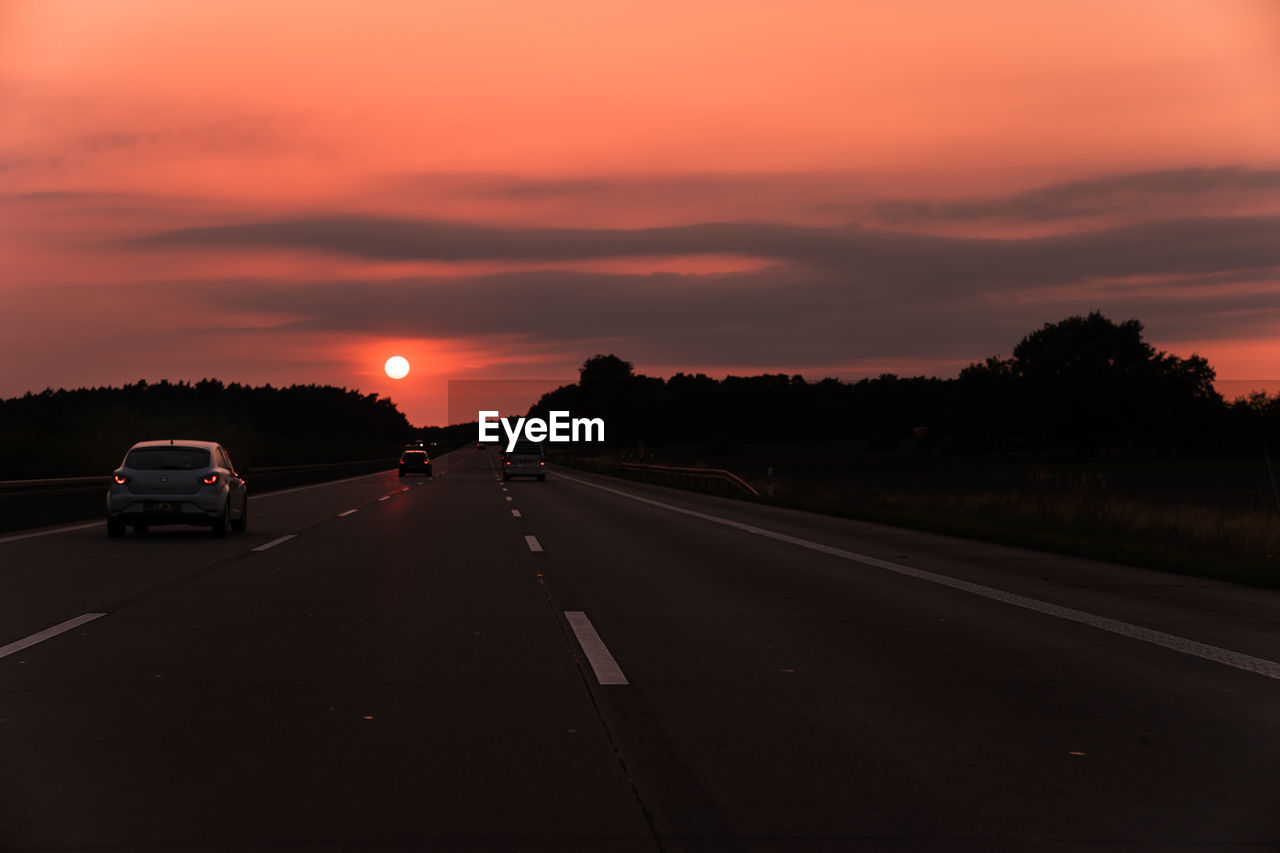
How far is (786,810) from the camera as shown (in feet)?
14.8

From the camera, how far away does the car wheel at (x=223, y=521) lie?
18.4 metres

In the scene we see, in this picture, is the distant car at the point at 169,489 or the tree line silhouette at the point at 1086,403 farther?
the tree line silhouette at the point at 1086,403

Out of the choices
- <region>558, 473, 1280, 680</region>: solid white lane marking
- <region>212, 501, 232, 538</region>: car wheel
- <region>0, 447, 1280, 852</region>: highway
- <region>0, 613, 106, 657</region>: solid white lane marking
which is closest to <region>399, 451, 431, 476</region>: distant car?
<region>212, 501, 232, 538</region>: car wheel

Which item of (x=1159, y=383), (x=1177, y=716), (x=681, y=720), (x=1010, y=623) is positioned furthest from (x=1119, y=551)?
(x=1159, y=383)

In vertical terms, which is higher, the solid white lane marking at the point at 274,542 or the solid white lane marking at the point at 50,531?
the solid white lane marking at the point at 274,542

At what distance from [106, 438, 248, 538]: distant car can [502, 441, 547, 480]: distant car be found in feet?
112

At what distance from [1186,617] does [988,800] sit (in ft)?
20.2

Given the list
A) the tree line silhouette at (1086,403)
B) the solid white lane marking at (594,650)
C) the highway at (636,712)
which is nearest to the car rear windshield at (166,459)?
the highway at (636,712)

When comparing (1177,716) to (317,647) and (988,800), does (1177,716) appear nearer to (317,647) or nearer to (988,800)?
(988,800)

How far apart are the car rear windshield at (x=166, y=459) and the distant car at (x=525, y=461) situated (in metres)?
34.1

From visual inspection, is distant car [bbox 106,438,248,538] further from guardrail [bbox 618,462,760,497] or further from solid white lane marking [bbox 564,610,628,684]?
guardrail [bbox 618,462,760,497]

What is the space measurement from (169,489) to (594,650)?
12.1m

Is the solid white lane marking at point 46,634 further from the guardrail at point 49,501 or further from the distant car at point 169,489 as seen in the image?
the guardrail at point 49,501

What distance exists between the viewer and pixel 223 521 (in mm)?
18500
